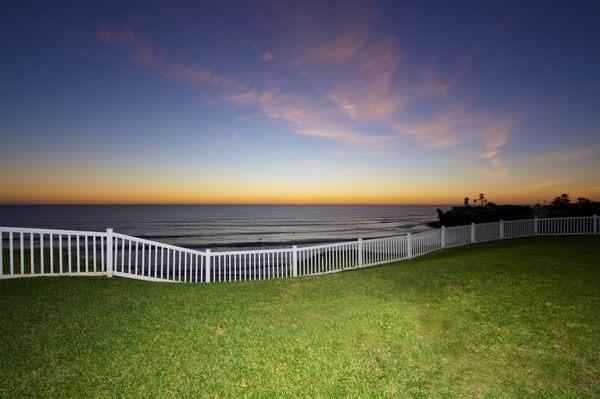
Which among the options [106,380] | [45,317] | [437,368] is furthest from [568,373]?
[45,317]

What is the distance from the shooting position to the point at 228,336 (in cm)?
412

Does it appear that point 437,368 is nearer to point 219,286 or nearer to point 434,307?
point 434,307

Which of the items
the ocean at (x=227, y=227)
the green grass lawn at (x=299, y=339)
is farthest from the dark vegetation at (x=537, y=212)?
the green grass lawn at (x=299, y=339)

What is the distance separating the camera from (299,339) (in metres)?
4.06

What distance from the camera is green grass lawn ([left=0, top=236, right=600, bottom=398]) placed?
312 centimetres

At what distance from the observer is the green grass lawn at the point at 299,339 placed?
3.12 meters

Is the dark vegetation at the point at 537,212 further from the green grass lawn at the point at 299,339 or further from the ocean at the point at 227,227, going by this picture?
the green grass lawn at the point at 299,339

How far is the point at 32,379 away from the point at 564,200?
48.0 m

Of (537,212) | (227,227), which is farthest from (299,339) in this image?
(227,227)

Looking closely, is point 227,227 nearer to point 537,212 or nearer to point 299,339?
point 537,212

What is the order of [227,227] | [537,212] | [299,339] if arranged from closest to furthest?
[299,339] < [537,212] < [227,227]

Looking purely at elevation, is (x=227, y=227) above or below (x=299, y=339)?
below

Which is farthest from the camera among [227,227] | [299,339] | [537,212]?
[227,227]

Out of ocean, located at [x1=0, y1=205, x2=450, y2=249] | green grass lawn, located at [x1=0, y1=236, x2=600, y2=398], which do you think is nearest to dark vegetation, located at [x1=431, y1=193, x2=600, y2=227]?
ocean, located at [x1=0, y1=205, x2=450, y2=249]
